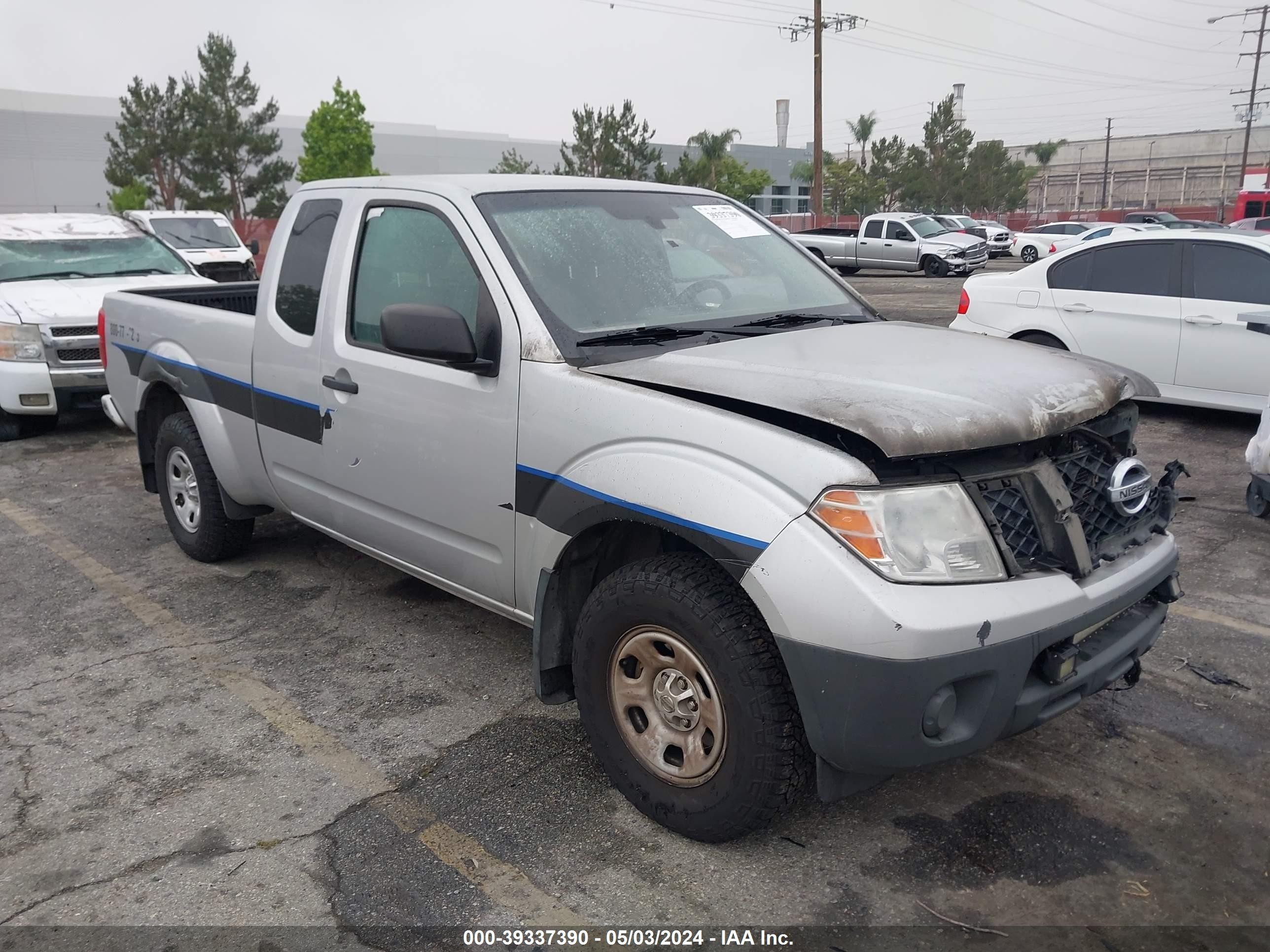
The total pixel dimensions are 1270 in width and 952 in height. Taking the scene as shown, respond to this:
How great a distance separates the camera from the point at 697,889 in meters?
2.75

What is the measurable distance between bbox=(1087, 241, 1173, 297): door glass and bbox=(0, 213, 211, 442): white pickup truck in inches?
297

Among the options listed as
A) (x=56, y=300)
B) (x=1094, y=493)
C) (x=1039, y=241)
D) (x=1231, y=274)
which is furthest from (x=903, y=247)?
(x=1094, y=493)

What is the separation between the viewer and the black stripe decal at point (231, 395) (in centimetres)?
420

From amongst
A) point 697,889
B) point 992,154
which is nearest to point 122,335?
point 697,889

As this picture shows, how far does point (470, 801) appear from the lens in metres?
3.19

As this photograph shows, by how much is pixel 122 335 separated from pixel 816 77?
3152cm

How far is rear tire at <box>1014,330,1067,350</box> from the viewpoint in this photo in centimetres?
849

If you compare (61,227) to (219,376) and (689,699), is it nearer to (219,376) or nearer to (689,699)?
(219,376)

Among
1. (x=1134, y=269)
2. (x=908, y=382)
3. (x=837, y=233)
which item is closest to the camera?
(x=908, y=382)

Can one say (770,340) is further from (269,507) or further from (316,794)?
(269,507)

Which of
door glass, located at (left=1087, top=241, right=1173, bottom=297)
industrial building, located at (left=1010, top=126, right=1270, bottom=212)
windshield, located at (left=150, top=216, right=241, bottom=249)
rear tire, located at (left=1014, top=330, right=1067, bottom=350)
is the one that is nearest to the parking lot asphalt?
door glass, located at (left=1087, top=241, right=1173, bottom=297)

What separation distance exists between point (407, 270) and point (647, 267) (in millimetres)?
910

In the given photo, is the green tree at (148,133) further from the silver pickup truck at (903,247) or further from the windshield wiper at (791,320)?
the windshield wiper at (791,320)

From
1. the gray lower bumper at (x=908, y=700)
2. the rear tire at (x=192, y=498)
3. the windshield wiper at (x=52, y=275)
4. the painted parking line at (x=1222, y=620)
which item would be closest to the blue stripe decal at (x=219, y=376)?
the rear tire at (x=192, y=498)
